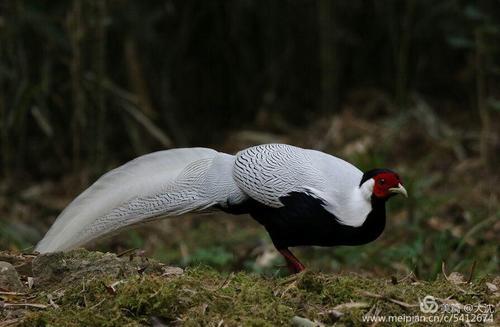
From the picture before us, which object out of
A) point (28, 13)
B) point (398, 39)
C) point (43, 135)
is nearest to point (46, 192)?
point (43, 135)

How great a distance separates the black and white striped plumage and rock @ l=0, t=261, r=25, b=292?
0.73 m

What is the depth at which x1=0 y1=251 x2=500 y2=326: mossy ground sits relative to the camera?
322cm

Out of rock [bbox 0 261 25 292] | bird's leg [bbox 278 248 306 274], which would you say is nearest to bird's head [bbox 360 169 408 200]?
bird's leg [bbox 278 248 306 274]

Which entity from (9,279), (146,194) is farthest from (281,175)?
(9,279)

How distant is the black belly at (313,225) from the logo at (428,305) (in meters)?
1.08

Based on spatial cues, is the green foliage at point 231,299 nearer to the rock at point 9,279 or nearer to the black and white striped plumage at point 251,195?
the rock at point 9,279

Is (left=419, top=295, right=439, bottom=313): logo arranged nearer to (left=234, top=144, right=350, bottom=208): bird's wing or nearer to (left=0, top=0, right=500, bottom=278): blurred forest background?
(left=234, top=144, right=350, bottom=208): bird's wing

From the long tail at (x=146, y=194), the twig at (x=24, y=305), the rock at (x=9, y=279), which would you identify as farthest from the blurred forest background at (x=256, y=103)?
the twig at (x=24, y=305)

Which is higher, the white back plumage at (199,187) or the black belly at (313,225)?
the white back plumage at (199,187)

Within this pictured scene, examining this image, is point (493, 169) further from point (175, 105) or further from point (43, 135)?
point (43, 135)

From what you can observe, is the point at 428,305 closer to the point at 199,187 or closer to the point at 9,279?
the point at 9,279

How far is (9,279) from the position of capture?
3.61 meters

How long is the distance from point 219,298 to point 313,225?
4.44 ft

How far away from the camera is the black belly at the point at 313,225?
4.56 m
